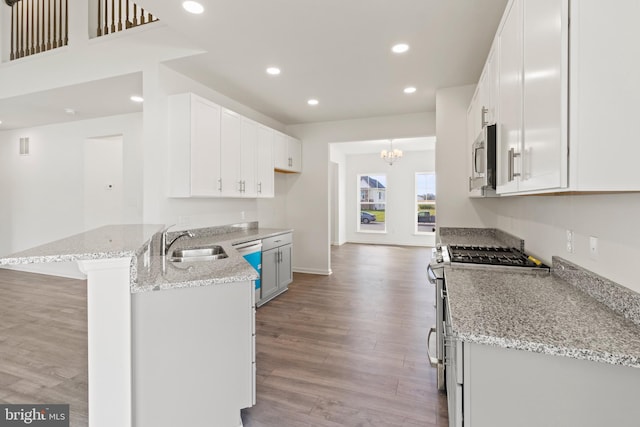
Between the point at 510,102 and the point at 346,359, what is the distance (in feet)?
7.40

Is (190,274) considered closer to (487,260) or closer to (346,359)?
(346,359)

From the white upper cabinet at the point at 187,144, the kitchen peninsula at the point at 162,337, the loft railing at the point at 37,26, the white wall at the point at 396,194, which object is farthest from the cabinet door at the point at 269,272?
the white wall at the point at 396,194

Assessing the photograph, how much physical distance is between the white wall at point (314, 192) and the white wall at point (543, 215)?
1.73 meters

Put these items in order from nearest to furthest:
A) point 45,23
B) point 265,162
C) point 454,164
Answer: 1. point 454,164
2. point 45,23
3. point 265,162

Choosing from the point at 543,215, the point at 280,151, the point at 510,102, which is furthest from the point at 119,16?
the point at 543,215

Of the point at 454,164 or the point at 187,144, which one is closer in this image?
the point at 187,144

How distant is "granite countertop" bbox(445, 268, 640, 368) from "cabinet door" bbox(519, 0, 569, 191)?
0.51 metres

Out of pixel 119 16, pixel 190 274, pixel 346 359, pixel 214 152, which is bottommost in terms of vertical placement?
pixel 346 359

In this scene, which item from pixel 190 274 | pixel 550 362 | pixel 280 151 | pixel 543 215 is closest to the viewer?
pixel 550 362

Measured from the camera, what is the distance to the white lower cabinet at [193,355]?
5.38ft

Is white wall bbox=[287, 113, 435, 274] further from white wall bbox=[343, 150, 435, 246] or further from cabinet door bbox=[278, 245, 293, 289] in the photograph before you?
white wall bbox=[343, 150, 435, 246]

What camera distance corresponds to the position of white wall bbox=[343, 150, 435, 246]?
912cm

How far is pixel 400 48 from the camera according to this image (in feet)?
9.61

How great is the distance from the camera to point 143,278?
67.7 inches
